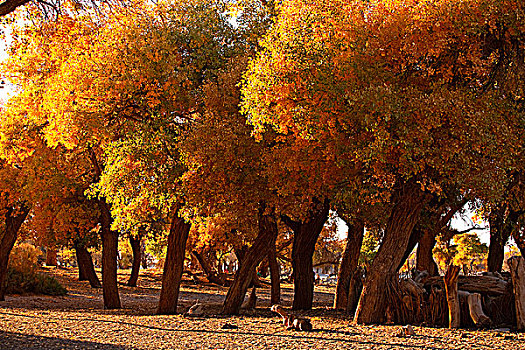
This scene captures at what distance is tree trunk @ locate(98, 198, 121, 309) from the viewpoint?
56.3 ft

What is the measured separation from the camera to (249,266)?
14.5m

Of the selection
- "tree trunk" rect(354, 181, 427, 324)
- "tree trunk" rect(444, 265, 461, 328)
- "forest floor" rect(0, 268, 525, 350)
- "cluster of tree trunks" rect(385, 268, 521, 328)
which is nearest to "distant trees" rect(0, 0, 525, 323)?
"tree trunk" rect(354, 181, 427, 324)

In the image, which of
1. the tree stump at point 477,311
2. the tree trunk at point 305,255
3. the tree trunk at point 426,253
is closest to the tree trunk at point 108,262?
the tree trunk at point 305,255

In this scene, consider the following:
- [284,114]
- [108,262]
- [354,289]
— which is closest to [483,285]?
[354,289]

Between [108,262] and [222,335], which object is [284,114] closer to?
[222,335]

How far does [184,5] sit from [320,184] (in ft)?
21.1

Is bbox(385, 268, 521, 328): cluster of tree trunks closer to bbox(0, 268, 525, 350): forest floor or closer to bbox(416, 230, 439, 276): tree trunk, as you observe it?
bbox(0, 268, 525, 350): forest floor

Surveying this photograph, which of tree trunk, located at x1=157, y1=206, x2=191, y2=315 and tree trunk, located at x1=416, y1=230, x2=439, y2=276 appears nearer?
tree trunk, located at x1=157, y1=206, x2=191, y2=315

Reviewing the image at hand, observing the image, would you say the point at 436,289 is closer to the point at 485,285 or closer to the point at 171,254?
the point at 485,285

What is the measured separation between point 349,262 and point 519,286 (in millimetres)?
6933

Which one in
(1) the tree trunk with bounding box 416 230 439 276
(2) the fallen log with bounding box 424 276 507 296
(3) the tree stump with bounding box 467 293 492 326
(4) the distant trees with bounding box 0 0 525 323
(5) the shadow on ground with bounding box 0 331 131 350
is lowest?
(5) the shadow on ground with bounding box 0 331 131 350

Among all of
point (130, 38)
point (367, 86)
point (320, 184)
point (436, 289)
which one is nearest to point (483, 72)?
point (367, 86)

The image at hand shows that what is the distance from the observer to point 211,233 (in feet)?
60.8

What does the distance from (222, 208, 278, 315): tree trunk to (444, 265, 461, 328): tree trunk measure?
502 cm
